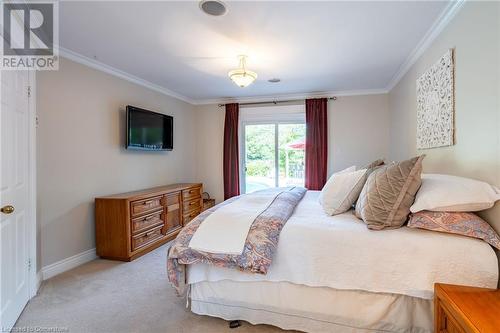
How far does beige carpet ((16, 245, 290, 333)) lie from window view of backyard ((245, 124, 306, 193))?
2.71 m

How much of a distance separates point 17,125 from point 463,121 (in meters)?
3.31

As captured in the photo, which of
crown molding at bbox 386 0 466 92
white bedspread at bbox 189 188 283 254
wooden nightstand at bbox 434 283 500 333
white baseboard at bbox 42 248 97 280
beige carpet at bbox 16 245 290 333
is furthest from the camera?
white baseboard at bbox 42 248 97 280

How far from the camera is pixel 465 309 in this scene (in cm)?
113

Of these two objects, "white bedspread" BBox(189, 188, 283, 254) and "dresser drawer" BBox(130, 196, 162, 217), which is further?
"dresser drawer" BBox(130, 196, 162, 217)

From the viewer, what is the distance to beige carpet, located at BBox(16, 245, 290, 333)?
1.81 m

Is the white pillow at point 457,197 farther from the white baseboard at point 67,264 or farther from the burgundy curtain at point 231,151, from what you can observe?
the burgundy curtain at point 231,151

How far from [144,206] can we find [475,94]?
3355 mm

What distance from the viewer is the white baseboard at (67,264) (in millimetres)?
2564

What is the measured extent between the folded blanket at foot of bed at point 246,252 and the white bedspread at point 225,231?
1.2 inches

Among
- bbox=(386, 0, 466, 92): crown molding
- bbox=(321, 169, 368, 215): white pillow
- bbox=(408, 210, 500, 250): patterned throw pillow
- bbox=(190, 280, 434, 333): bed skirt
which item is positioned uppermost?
bbox=(386, 0, 466, 92): crown molding

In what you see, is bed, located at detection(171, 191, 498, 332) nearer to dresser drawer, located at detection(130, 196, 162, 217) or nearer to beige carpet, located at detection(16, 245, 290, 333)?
beige carpet, located at detection(16, 245, 290, 333)

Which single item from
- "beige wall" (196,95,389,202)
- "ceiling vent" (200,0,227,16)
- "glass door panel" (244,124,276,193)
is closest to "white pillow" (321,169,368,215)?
"ceiling vent" (200,0,227,16)

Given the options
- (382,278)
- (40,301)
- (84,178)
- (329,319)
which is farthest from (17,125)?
(382,278)

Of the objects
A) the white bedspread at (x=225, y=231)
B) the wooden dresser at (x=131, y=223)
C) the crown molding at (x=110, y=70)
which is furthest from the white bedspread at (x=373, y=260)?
the crown molding at (x=110, y=70)
